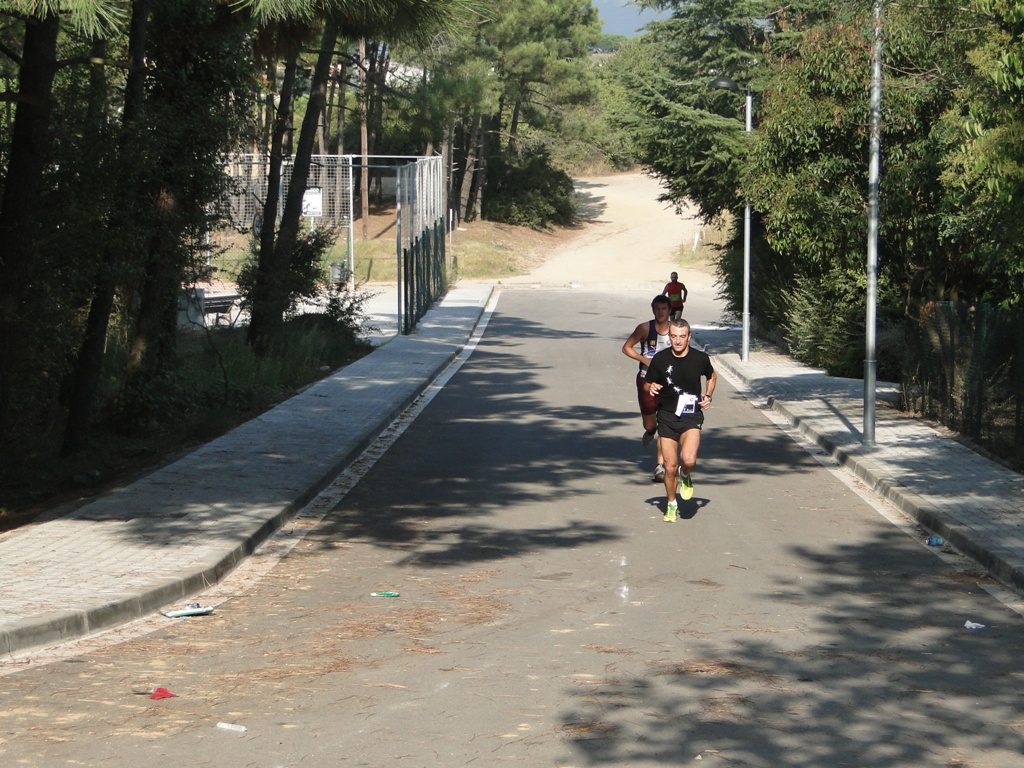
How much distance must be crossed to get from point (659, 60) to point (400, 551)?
95.8 ft

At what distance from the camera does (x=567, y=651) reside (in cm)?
679

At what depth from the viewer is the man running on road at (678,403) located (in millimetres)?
10508

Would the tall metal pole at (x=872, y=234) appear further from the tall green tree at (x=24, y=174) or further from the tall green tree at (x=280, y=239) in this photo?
the tall green tree at (x=280, y=239)

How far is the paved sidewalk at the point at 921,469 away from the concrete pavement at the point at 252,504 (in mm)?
19

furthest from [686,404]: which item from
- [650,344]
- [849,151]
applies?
[849,151]

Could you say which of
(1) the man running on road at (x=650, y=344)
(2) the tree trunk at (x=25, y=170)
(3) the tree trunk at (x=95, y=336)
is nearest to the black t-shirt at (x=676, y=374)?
(1) the man running on road at (x=650, y=344)

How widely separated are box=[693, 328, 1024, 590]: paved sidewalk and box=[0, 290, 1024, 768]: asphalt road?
1.21 feet

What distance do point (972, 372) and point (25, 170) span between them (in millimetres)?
10478

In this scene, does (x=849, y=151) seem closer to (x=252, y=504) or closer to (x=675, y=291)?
(x=675, y=291)

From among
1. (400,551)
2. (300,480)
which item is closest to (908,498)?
(400,551)

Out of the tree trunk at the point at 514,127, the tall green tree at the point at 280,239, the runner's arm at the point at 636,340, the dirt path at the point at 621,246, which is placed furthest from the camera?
the tree trunk at the point at 514,127

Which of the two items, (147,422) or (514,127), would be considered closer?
(147,422)

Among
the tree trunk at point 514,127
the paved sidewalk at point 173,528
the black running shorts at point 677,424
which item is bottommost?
the paved sidewalk at point 173,528

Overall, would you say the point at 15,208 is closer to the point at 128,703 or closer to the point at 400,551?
the point at 400,551
